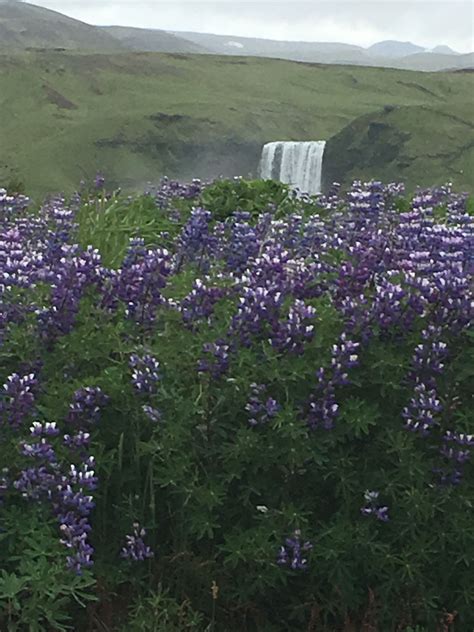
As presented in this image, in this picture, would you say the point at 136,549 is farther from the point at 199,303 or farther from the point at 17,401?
the point at 199,303

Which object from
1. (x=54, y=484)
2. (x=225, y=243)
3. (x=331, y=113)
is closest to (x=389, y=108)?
(x=331, y=113)

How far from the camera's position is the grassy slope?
148 ft

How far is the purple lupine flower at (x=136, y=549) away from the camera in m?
3.22

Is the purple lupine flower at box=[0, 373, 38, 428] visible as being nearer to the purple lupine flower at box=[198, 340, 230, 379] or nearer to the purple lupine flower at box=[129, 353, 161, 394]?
the purple lupine flower at box=[129, 353, 161, 394]

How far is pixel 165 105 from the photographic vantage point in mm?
52469

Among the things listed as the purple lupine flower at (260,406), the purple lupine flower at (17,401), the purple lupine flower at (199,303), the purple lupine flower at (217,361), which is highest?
the purple lupine flower at (199,303)

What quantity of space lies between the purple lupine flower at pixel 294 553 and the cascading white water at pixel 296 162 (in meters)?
28.5

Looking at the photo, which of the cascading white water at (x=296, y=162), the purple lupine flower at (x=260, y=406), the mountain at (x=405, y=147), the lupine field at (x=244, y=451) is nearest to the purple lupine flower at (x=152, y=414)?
the lupine field at (x=244, y=451)

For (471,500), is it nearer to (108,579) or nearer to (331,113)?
(108,579)

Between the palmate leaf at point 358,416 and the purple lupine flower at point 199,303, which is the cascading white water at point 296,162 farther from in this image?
the palmate leaf at point 358,416

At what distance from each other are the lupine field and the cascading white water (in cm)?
2794

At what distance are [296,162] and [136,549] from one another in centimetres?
2938

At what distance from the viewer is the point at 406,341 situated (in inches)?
134

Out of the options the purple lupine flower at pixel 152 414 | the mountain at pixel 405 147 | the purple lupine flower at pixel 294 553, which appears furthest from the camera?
the mountain at pixel 405 147
